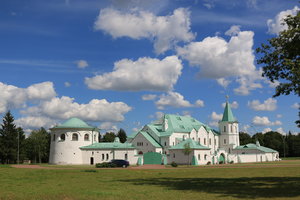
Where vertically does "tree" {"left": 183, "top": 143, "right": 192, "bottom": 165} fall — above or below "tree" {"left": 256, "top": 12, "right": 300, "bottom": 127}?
below

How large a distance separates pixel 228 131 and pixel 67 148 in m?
45.9

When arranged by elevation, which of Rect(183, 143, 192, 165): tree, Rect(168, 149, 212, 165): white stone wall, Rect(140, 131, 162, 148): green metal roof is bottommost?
Rect(168, 149, 212, 165): white stone wall

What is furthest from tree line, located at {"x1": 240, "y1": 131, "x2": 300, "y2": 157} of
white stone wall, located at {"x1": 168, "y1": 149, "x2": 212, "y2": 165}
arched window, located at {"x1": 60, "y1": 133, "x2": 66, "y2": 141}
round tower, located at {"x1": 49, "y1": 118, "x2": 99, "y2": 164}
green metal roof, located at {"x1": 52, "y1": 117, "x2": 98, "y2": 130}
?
arched window, located at {"x1": 60, "y1": 133, "x2": 66, "y2": 141}

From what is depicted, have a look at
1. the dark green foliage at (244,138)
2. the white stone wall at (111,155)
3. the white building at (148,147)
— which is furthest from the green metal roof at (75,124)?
the dark green foliage at (244,138)

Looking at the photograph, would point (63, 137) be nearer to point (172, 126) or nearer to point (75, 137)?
point (75, 137)

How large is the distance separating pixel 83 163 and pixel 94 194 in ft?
193

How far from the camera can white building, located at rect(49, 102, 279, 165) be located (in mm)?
73250

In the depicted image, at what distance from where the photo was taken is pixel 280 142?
126 meters

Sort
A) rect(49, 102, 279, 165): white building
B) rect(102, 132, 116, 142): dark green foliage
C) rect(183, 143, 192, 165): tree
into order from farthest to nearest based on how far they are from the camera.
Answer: rect(102, 132, 116, 142): dark green foliage → rect(49, 102, 279, 165): white building → rect(183, 143, 192, 165): tree

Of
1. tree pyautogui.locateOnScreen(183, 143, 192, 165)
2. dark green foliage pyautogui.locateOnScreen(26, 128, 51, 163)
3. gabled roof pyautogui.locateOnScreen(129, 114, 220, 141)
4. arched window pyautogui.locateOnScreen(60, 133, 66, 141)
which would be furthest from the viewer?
dark green foliage pyautogui.locateOnScreen(26, 128, 51, 163)

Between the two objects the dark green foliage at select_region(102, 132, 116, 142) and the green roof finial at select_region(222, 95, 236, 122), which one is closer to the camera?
the green roof finial at select_region(222, 95, 236, 122)

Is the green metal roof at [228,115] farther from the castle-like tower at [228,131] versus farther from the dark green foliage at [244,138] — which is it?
the dark green foliage at [244,138]

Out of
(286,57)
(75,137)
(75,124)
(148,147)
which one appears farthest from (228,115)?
(286,57)

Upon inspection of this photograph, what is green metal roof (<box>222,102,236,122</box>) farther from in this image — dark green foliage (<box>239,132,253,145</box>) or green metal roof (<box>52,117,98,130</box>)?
green metal roof (<box>52,117,98,130</box>)
